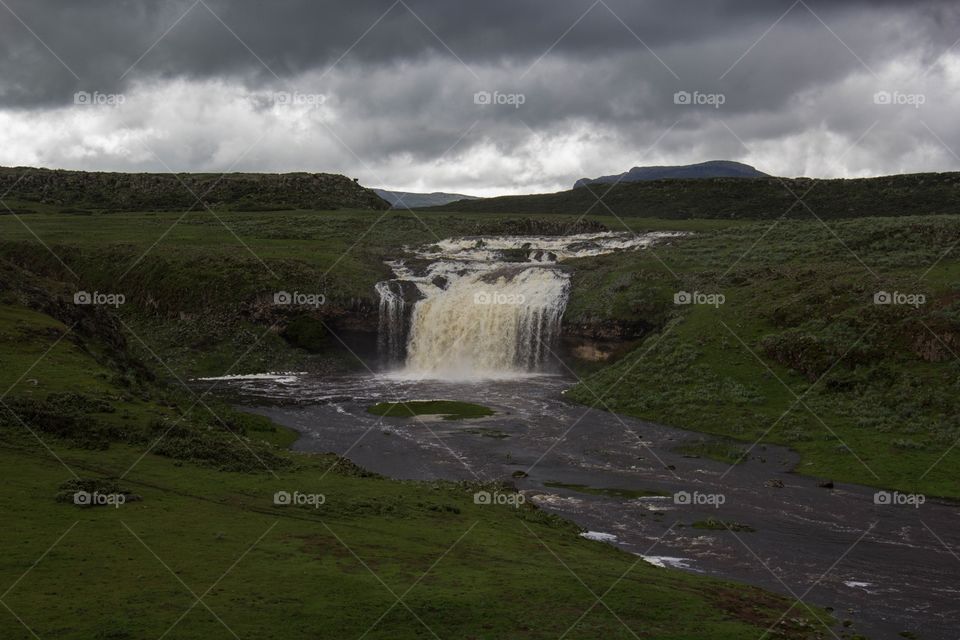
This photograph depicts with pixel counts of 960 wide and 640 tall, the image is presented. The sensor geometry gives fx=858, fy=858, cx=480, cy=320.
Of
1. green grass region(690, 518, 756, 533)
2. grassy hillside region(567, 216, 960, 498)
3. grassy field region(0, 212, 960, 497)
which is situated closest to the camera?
green grass region(690, 518, 756, 533)

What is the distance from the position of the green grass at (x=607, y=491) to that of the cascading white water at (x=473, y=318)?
3417cm

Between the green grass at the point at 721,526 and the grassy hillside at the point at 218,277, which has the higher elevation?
the grassy hillside at the point at 218,277

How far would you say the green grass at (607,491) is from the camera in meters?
35.4

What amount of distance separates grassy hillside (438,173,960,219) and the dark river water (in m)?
98.6

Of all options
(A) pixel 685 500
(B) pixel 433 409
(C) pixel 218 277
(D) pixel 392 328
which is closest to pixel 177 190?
(C) pixel 218 277

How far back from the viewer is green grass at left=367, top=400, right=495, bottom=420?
53156 millimetres

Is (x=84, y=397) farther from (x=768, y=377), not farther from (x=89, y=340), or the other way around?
(x=768, y=377)

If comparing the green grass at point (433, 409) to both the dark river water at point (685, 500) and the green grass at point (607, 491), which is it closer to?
the dark river water at point (685, 500)

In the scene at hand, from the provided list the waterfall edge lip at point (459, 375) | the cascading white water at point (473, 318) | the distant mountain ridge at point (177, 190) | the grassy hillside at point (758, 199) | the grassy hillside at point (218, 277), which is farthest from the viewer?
the distant mountain ridge at point (177, 190)

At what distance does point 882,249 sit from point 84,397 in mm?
61002

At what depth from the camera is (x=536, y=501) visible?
34.1m

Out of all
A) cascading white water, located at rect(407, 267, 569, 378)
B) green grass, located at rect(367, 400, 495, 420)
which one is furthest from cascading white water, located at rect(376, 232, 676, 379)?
green grass, located at rect(367, 400, 495, 420)

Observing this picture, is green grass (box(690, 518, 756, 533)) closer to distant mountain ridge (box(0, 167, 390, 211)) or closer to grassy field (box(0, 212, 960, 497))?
grassy field (box(0, 212, 960, 497))

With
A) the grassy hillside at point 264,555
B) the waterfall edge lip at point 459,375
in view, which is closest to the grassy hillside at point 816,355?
the waterfall edge lip at point 459,375
